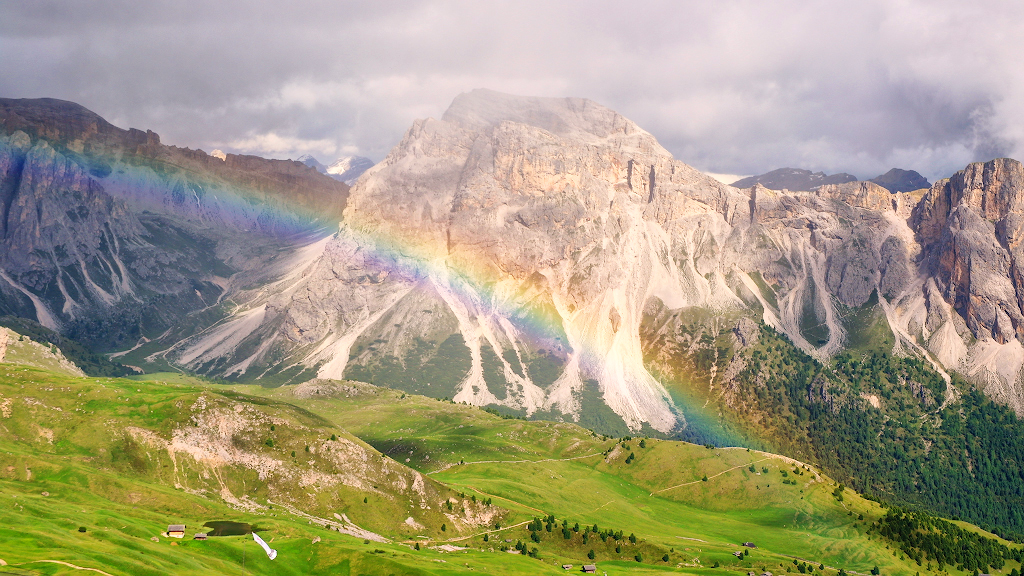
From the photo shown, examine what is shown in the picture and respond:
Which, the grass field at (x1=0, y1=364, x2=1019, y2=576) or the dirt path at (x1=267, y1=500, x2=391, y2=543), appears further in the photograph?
the dirt path at (x1=267, y1=500, x2=391, y2=543)

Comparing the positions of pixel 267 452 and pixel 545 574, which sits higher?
pixel 267 452

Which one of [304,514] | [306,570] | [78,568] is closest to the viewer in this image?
[78,568]

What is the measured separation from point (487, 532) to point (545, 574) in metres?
31.3

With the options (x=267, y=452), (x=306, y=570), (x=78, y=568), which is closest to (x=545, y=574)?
(x=306, y=570)

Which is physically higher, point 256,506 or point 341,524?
point 256,506

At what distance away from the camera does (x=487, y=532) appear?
16488cm

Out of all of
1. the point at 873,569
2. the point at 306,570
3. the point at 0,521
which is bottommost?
the point at 873,569

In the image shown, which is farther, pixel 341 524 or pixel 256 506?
pixel 341 524

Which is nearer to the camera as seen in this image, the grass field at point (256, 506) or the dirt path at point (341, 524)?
the grass field at point (256, 506)

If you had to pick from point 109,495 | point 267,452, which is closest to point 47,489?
point 109,495

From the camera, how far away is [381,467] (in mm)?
167625

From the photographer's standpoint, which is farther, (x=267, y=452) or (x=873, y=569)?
(x=873, y=569)

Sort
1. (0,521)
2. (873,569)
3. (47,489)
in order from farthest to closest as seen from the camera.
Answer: (873,569) → (47,489) → (0,521)

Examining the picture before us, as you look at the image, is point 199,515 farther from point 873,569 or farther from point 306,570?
point 873,569
